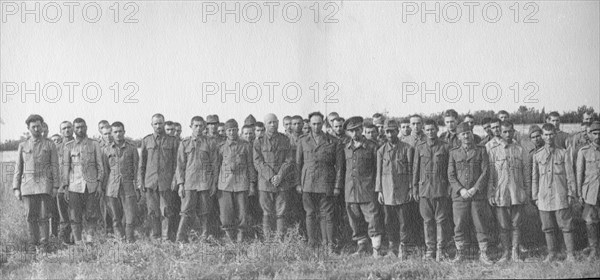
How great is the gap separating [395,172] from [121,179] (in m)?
2.66

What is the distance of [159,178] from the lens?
5.50 meters

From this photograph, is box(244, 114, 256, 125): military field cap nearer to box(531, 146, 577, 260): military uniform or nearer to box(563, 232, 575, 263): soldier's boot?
box(531, 146, 577, 260): military uniform

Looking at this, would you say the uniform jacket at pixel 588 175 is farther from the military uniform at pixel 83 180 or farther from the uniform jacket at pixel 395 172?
the military uniform at pixel 83 180

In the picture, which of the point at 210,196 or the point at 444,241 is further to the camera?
the point at 210,196

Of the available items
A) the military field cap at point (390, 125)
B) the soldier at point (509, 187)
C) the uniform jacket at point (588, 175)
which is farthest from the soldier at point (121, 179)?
the uniform jacket at point (588, 175)

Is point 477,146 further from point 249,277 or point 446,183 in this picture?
point 249,277

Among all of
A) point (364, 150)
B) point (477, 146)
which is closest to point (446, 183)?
point (477, 146)

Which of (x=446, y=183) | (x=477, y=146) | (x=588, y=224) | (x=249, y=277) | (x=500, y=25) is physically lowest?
(x=249, y=277)

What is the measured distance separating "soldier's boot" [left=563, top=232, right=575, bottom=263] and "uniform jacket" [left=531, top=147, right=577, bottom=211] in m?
0.26

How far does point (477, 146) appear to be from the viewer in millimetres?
5137

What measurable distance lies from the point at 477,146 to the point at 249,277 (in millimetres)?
2367

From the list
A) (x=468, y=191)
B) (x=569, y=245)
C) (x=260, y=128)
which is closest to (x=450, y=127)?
(x=468, y=191)

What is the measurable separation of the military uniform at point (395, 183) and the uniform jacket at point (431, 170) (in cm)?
7

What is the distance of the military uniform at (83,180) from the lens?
217 inches
